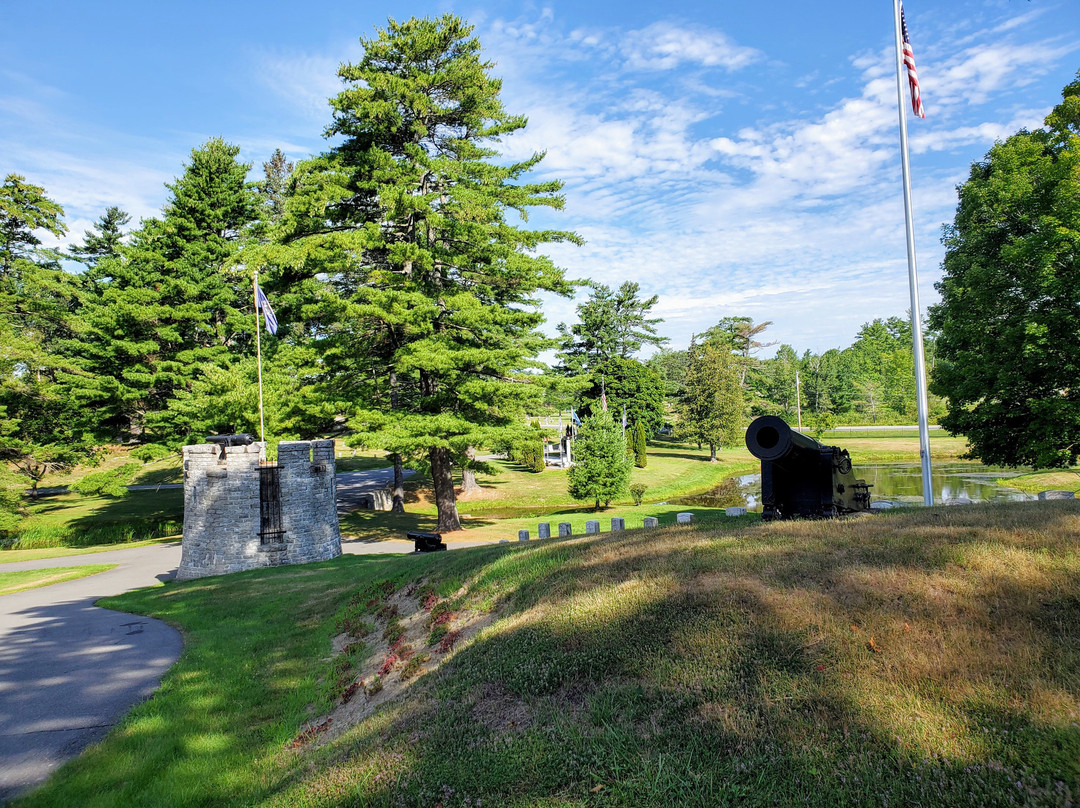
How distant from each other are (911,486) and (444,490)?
25.0m

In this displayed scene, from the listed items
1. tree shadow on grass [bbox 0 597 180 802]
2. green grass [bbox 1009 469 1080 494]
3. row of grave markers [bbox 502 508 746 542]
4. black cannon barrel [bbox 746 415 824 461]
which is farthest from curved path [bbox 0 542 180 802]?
green grass [bbox 1009 469 1080 494]

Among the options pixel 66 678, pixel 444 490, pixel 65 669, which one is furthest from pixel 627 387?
pixel 66 678

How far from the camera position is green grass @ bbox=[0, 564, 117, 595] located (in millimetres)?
16188

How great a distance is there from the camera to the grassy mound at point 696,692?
355 cm

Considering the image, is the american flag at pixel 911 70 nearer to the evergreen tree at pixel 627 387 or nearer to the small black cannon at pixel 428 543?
the small black cannon at pixel 428 543

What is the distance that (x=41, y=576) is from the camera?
1770 cm

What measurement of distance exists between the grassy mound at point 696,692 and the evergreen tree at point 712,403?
4197 cm

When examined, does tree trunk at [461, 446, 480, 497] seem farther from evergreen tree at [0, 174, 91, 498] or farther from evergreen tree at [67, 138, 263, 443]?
evergreen tree at [0, 174, 91, 498]

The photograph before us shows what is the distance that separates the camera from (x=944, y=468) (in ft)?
123

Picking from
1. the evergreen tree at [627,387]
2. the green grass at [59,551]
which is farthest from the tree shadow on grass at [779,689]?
the evergreen tree at [627,387]

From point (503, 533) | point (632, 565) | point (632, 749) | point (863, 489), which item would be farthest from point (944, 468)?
point (632, 749)

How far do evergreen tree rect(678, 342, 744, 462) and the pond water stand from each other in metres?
8.05

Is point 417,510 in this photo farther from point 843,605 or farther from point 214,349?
point 843,605

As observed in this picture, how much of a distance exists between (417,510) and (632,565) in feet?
86.2
